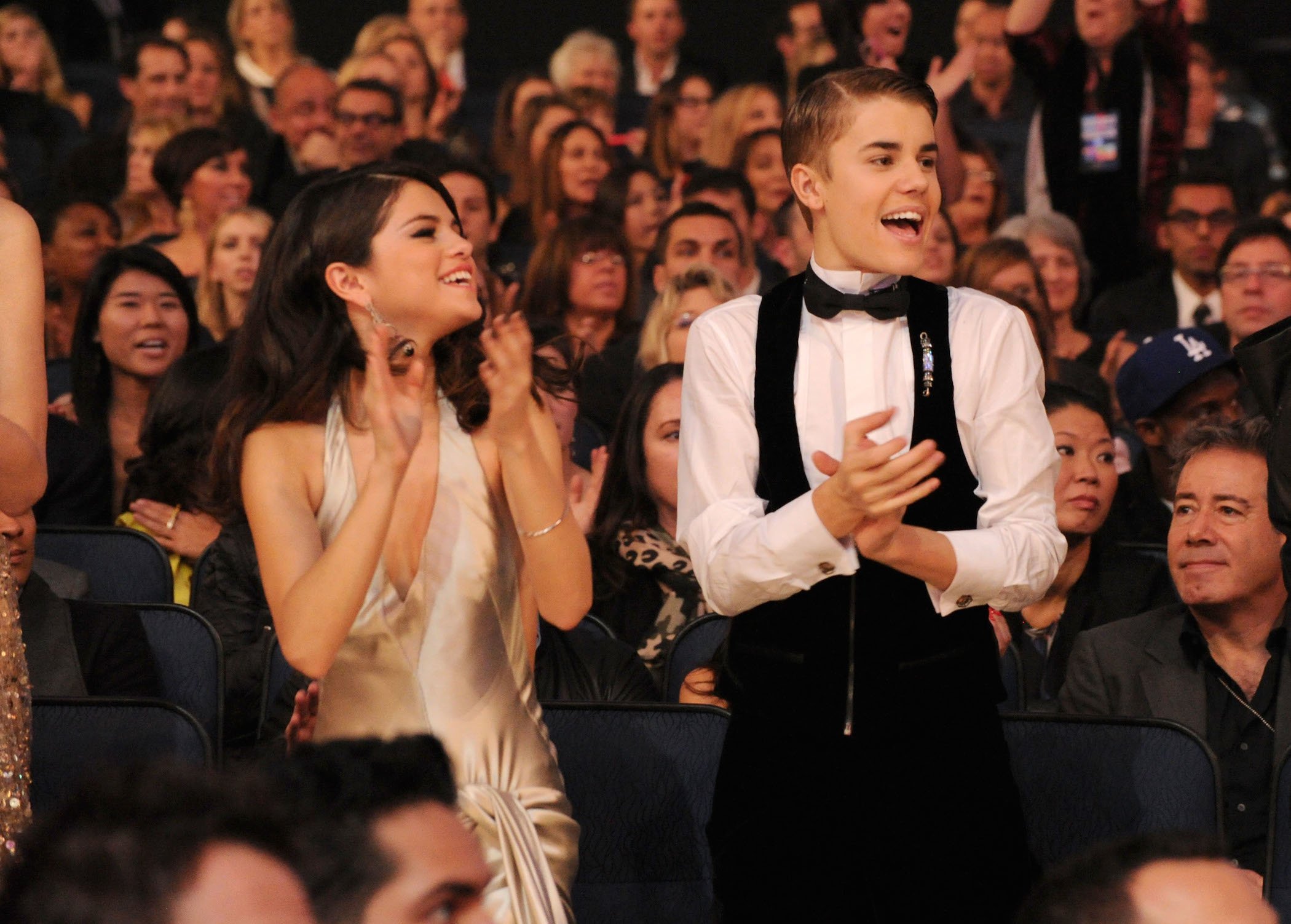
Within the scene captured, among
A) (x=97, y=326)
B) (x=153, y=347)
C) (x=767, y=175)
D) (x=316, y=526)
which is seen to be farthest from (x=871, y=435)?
(x=767, y=175)

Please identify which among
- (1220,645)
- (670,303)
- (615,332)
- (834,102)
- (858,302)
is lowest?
(1220,645)

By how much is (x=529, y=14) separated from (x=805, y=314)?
1061cm

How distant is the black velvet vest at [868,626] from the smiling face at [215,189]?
486 cm

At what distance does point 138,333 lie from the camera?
530 cm

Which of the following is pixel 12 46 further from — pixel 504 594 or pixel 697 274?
pixel 504 594

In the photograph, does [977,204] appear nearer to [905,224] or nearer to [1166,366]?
[1166,366]

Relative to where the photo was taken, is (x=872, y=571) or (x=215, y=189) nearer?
(x=872, y=571)

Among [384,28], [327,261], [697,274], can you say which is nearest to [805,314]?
[327,261]

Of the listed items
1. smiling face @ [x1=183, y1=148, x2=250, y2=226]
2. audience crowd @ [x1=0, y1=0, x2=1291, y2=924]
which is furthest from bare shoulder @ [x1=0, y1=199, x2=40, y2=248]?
smiling face @ [x1=183, y1=148, x2=250, y2=226]

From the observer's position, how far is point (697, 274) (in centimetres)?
562

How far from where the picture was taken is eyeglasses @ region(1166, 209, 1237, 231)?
720cm

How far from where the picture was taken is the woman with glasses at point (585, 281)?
643 centimetres

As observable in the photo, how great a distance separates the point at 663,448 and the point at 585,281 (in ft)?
6.89

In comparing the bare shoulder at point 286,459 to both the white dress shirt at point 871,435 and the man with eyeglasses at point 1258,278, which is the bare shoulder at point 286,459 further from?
the man with eyeglasses at point 1258,278
